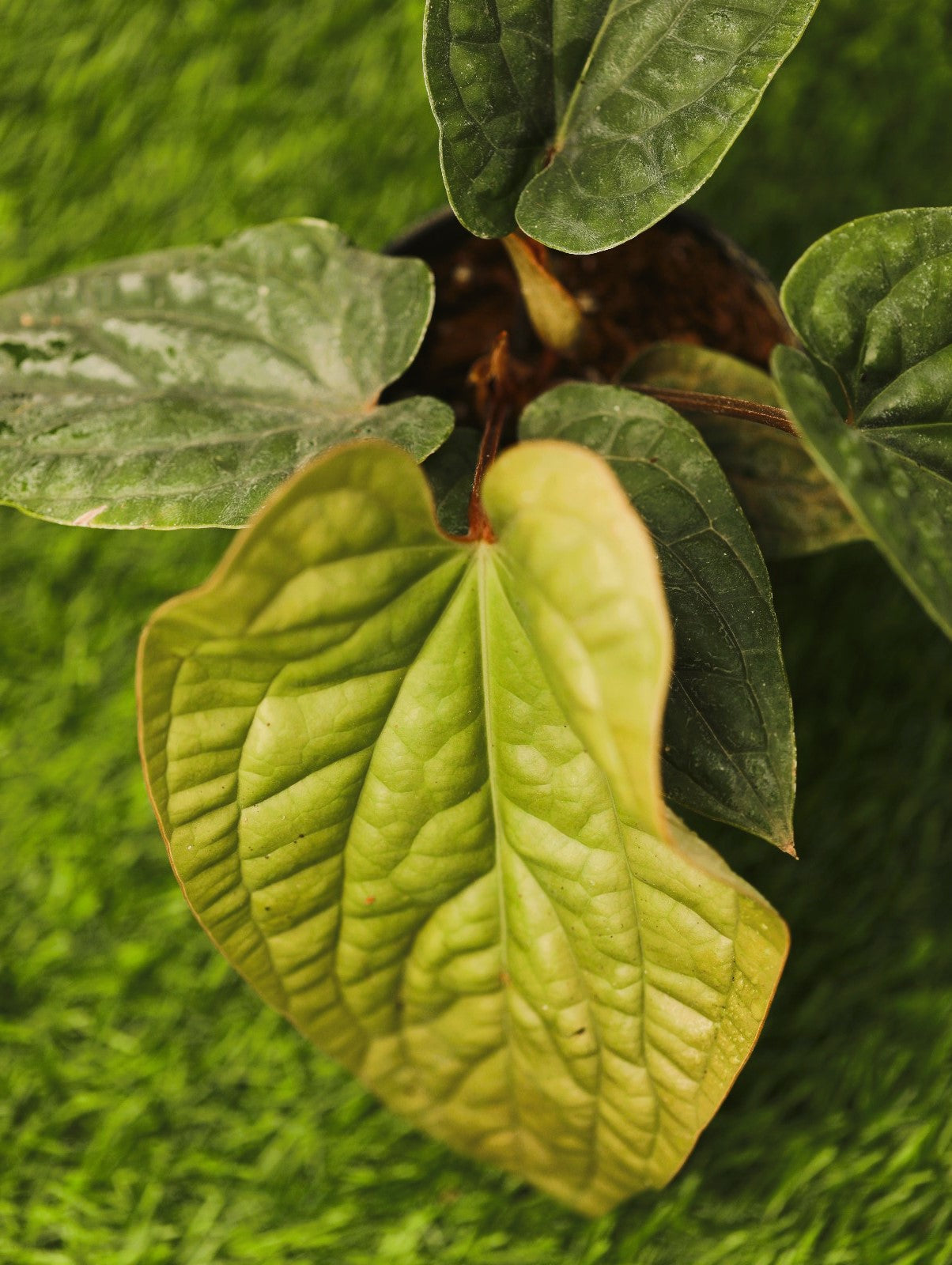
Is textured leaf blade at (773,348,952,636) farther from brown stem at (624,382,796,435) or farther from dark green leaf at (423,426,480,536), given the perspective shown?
dark green leaf at (423,426,480,536)

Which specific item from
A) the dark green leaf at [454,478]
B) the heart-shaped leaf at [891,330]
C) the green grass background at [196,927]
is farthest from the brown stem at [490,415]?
the green grass background at [196,927]

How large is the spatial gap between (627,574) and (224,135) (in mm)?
1223

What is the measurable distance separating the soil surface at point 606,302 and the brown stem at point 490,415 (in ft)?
0.28

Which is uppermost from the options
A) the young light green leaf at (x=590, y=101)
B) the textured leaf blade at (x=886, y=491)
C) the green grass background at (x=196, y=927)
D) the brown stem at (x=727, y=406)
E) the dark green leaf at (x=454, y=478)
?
the young light green leaf at (x=590, y=101)

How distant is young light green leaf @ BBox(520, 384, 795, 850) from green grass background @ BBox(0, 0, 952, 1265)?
A: 0.59 metres

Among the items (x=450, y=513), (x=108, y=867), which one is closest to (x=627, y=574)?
(x=450, y=513)

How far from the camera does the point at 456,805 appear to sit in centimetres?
75

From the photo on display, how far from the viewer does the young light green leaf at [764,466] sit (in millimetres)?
915

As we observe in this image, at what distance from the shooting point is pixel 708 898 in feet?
2.30

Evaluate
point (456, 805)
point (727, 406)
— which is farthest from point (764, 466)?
point (456, 805)

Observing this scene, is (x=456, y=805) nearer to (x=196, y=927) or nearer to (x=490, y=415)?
(x=490, y=415)

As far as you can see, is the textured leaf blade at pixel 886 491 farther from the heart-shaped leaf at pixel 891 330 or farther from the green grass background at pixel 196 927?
the green grass background at pixel 196 927

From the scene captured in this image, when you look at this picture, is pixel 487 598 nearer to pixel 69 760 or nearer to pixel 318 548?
pixel 318 548

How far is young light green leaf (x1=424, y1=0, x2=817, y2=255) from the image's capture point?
0.72 meters
